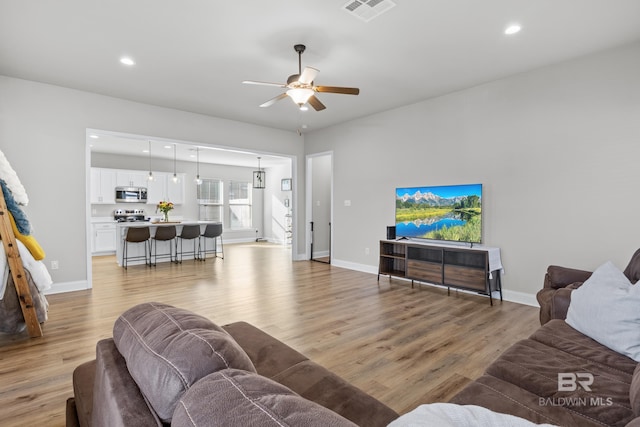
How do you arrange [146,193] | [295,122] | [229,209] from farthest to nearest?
[229,209] < [146,193] < [295,122]

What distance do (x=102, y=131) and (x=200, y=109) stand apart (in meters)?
1.52

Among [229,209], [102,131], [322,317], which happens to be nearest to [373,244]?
[322,317]

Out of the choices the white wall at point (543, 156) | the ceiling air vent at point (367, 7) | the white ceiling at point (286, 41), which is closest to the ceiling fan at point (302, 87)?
the white ceiling at point (286, 41)

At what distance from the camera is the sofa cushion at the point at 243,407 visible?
1.82 ft

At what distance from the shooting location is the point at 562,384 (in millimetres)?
1354

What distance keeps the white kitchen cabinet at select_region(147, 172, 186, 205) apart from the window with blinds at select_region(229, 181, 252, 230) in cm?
172

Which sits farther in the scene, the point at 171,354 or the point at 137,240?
the point at 137,240

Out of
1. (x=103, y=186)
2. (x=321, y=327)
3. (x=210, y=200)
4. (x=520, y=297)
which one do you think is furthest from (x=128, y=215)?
(x=520, y=297)

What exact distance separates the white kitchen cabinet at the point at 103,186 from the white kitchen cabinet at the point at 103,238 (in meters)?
0.63

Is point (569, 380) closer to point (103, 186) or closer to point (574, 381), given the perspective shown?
point (574, 381)

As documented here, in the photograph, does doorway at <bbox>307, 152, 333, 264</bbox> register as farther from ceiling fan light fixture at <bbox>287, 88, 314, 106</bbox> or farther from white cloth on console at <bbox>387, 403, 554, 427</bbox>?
white cloth on console at <bbox>387, 403, 554, 427</bbox>

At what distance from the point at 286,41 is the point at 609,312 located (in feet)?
11.1

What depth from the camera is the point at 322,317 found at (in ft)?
11.5

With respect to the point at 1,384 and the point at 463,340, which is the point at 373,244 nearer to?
the point at 463,340
